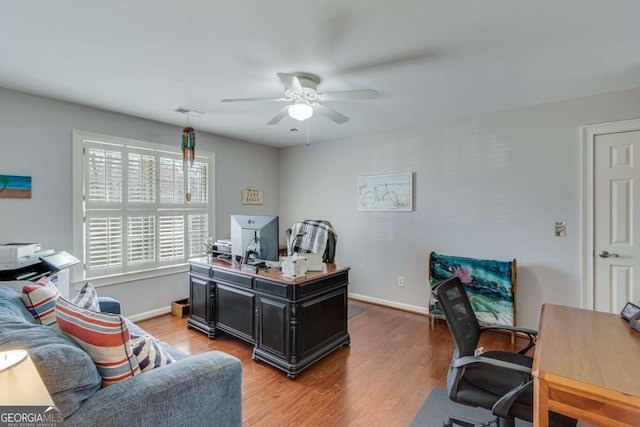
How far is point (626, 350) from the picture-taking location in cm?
131

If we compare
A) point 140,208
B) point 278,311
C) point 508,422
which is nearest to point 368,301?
point 278,311

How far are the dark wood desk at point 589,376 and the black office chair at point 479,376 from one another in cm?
17

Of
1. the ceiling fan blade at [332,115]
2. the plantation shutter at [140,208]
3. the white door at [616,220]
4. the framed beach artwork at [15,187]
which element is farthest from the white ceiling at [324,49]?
the framed beach artwork at [15,187]

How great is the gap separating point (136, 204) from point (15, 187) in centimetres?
105

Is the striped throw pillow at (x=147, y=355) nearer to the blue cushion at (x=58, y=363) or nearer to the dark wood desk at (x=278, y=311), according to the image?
the blue cushion at (x=58, y=363)

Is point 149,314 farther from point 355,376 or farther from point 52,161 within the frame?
point 355,376

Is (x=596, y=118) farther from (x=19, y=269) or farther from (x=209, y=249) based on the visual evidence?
(x=19, y=269)

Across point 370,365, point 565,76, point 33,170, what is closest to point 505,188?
point 565,76

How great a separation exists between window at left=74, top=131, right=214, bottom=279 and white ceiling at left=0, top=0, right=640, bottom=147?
2.10ft

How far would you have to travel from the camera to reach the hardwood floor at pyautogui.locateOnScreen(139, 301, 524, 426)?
2.05 m

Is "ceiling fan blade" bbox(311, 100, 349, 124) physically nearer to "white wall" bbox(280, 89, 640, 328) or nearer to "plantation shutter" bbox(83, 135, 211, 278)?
"white wall" bbox(280, 89, 640, 328)

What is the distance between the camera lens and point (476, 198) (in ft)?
11.7

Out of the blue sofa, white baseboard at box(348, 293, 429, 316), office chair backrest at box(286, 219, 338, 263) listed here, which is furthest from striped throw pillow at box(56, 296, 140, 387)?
white baseboard at box(348, 293, 429, 316)

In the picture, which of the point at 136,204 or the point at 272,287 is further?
the point at 136,204
